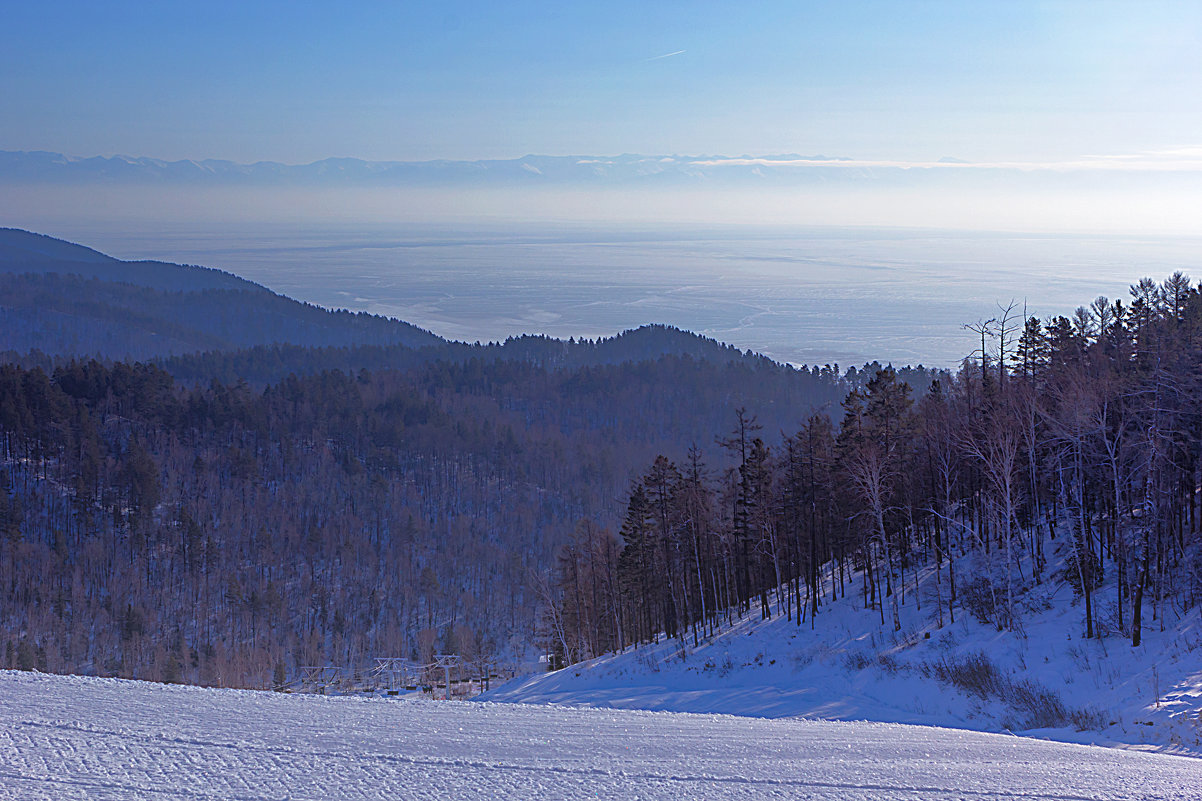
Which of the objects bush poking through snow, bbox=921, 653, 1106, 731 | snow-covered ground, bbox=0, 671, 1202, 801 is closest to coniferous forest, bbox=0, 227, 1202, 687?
bush poking through snow, bbox=921, 653, 1106, 731

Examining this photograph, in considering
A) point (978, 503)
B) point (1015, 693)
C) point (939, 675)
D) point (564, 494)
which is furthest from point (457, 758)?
point (564, 494)

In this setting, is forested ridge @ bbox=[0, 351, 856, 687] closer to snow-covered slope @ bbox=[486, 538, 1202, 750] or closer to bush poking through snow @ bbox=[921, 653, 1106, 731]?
snow-covered slope @ bbox=[486, 538, 1202, 750]

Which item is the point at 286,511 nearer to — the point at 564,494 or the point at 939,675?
the point at 564,494

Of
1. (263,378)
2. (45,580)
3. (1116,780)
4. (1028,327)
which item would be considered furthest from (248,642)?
(263,378)

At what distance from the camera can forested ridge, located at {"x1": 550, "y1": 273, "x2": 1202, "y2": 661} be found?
2312cm

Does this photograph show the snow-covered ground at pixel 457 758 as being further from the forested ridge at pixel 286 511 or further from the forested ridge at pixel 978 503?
the forested ridge at pixel 286 511

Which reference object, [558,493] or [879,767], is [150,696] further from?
[558,493]

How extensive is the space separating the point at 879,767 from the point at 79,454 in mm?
98605

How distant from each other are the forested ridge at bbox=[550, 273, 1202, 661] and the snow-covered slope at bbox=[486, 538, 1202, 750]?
537 mm

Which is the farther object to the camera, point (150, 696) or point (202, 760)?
point (150, 696)

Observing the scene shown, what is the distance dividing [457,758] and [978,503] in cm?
3030

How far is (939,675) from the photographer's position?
69.3ft

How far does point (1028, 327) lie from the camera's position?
144 feet

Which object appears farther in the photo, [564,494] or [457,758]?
[564,494]
